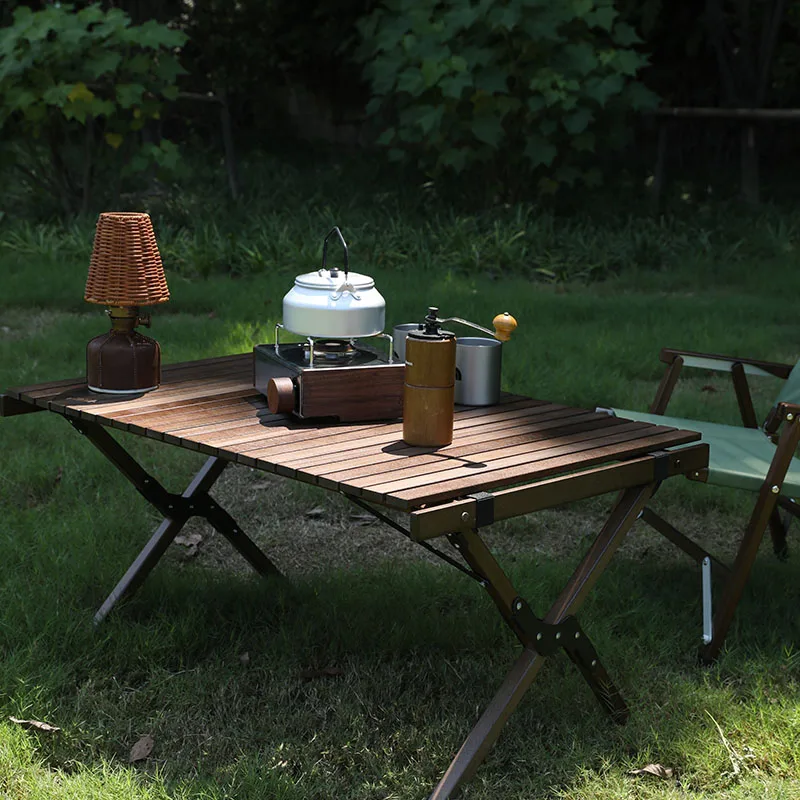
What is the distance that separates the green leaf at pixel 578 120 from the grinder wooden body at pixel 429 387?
21.0ft

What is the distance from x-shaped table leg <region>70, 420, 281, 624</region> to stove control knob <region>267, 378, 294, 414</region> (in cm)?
65

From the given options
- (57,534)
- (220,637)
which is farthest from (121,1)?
(220,637)

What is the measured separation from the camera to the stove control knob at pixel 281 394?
2623mm

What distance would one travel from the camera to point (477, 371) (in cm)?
286

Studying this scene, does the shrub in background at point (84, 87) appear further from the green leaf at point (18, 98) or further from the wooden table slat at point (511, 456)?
the wooden table slat at point (511, 456)

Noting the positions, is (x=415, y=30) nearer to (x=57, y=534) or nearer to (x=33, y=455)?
(x=33, y=455)

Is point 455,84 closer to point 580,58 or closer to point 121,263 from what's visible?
point 580,58

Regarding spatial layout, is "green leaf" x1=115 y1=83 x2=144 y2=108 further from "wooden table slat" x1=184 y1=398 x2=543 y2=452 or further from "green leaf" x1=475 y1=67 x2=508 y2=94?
"wooden table slat" x1=184 y1=398 x2=543 y2=452

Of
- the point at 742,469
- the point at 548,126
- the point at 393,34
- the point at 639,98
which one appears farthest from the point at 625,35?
the point at 742,469

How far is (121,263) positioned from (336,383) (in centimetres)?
64

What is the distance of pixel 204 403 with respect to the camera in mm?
2822

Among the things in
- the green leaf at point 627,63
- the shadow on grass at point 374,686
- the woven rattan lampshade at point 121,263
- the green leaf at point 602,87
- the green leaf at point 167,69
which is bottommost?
the shadow on grass at point 374,686

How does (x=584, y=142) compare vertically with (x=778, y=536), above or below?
above

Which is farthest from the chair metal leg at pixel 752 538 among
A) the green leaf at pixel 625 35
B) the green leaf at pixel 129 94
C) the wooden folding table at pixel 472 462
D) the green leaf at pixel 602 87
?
the green leaf at pixel 625 35
